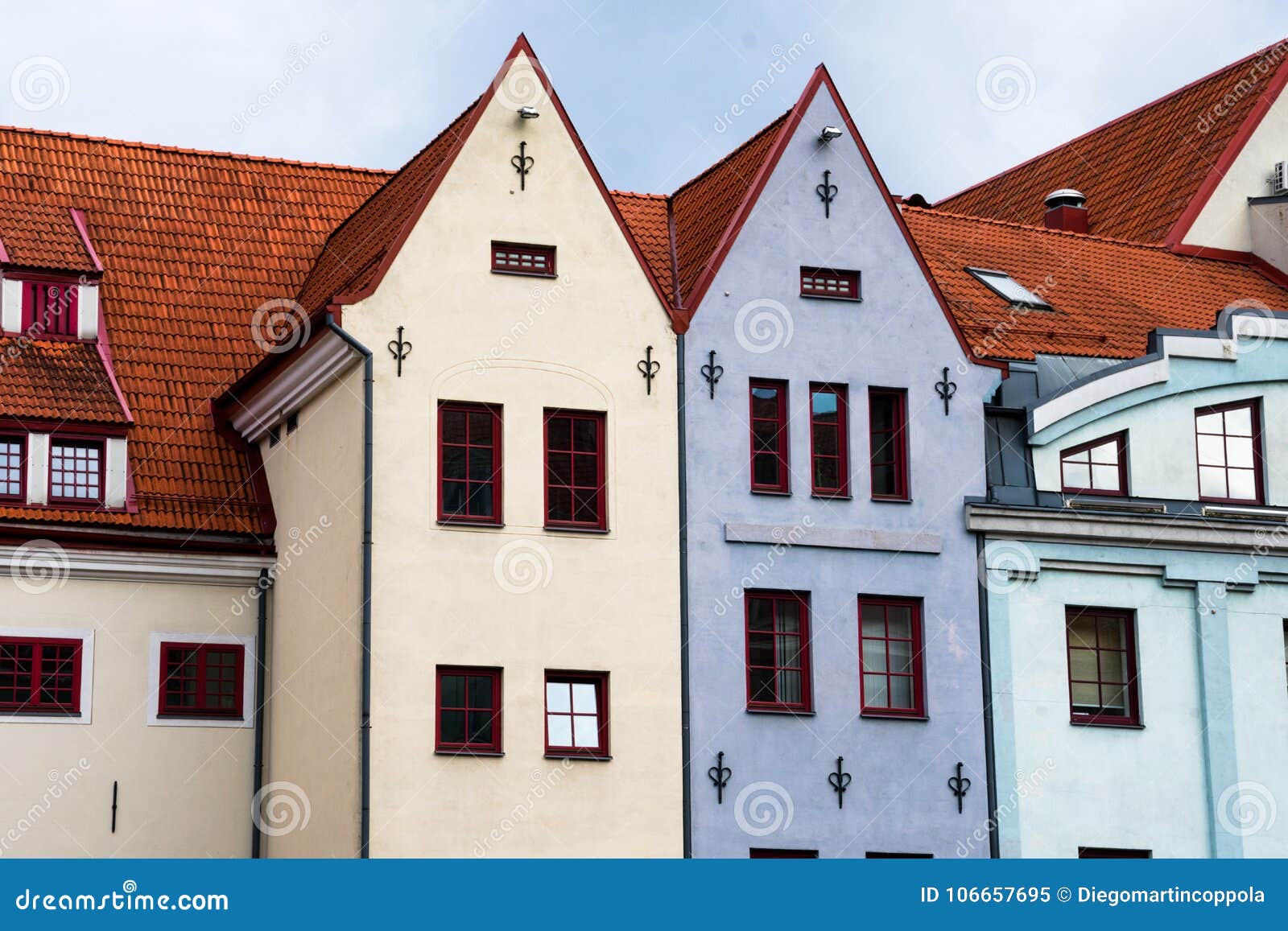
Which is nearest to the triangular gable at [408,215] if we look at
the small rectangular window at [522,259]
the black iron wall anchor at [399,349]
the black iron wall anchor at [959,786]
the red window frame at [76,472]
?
the black iron wall anchor at [399,349]

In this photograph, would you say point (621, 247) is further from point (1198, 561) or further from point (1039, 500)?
point (1198, 561)

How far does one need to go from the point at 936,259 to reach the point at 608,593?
11.8m

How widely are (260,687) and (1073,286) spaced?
16827 mm

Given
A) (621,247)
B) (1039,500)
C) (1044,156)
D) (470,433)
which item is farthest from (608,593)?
(1044,156)

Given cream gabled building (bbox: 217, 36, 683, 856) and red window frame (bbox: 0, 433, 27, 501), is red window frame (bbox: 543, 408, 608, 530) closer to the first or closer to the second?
cream gabled building (bbox: 217, 36, 683, 856)

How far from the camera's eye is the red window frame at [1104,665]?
123ft

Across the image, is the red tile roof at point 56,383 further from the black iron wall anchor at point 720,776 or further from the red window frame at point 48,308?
the black iron wall anchor at point 720,776

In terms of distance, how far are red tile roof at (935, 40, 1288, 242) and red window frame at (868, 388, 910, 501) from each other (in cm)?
1193

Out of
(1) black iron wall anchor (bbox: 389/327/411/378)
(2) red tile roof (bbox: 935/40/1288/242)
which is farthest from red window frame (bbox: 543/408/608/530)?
(2) red tile roof (bbox: 935/40/1288/242)

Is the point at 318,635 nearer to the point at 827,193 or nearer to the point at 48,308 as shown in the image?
the point at 48,308

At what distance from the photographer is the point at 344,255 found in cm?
3831

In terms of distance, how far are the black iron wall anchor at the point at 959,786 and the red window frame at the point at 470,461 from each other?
7.94 metres

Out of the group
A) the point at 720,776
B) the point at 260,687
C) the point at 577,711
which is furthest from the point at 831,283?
the point at 260,687

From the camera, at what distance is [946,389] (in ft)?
124
